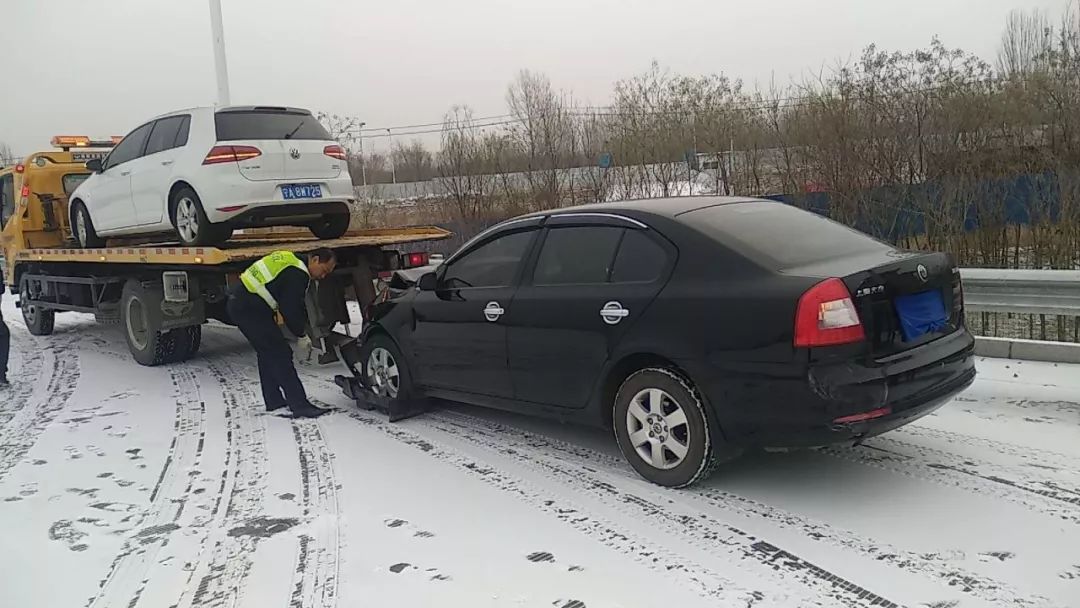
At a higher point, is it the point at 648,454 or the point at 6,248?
the point at 6,248

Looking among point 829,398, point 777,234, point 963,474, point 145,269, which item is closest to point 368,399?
point 777,234

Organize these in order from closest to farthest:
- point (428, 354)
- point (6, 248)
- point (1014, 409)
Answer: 1. point (1014, 409)
2. point (428, 354)
3. point (6, 248)

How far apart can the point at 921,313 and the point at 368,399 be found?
161 inches

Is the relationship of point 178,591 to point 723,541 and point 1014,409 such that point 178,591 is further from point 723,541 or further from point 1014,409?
point 1014,409

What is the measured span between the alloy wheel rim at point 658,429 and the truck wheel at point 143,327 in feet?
20.4

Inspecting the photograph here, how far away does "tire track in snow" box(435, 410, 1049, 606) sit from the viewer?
306cm

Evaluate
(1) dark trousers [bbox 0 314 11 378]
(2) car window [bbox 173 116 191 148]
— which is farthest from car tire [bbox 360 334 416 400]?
(1) dark trousers [bbox 0 314 11 378]

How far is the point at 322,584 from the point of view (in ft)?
11.2

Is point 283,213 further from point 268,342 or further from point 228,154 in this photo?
point 268,342

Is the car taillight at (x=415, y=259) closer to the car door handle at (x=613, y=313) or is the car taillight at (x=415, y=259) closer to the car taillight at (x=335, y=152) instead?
the car taillight at (x=335, y=152)

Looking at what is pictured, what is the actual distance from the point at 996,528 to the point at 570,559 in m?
1.92

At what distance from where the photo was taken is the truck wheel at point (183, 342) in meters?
8.71

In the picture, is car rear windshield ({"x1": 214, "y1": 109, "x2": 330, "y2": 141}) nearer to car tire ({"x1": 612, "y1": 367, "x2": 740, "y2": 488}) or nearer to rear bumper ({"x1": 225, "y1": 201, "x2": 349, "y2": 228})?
rear bumper ({"x1": 225, "y1": 201, "x2": 349, "y2": 228})

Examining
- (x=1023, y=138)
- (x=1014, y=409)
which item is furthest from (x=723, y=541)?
(x=1023, y=138)
